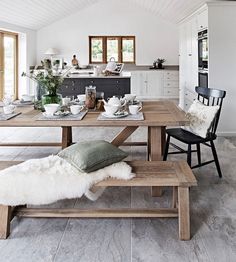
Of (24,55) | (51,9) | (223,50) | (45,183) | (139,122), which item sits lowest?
(45,183)

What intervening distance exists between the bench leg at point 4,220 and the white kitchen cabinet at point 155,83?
824 centimetres

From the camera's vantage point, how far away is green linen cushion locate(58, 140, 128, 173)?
2.09 metres

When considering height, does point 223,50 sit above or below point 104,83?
above

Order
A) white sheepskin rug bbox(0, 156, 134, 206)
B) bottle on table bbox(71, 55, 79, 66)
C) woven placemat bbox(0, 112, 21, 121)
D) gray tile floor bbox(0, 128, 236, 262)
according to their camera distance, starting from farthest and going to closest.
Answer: bottle on table bbox(71, 55, 79, 66) < woven placemat bbox(0, 112, 21, 121) < white sheepskin rug bbox(0, 156, 134, 206) < gray tile floor bbox(0, 128, 236, 262)

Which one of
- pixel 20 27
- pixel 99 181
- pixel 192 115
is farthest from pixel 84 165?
pixel 20 27

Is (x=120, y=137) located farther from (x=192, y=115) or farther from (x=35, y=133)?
(x=35, y=133)

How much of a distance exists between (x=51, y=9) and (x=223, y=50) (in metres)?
5.38

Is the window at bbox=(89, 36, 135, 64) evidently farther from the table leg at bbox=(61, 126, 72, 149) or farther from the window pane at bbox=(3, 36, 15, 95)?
the table leg at bbox=(61, 126, 72, 149)

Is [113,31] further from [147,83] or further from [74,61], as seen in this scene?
[147,83]

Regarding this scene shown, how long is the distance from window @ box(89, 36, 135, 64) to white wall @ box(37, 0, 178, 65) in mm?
158

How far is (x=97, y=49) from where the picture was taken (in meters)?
10.6

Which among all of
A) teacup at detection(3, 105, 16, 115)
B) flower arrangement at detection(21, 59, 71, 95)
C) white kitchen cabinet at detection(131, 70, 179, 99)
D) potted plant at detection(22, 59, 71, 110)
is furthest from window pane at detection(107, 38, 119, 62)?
teacup at detection(3, 105, 16, 115)

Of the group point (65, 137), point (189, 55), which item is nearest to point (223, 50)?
point (189, 55)

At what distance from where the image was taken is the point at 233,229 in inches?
87.5
